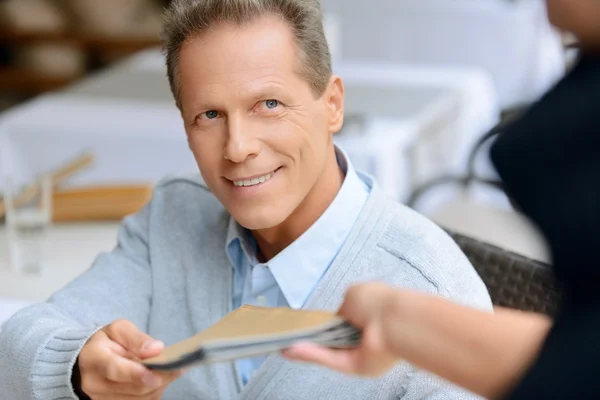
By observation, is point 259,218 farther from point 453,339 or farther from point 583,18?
point 583,18

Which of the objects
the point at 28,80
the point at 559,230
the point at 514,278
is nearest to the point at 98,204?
the point at 514,278

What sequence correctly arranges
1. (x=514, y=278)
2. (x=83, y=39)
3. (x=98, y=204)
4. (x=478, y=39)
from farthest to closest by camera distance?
1. (x=83, y=39)
2. (x=478, y=39)
3. (x=98, y=204)
4. (x=514, y=278)

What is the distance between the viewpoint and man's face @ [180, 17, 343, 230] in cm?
137

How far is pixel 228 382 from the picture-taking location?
1506 millimetres

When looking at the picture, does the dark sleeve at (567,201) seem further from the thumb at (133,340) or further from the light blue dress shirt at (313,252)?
the light blue dress shirt at (313,252)

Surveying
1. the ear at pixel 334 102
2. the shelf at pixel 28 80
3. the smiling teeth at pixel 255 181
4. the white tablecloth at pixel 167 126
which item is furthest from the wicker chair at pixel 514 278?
the shelf at pixel 28 80

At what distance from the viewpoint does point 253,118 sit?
139 cm

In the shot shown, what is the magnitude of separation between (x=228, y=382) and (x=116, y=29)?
539cm

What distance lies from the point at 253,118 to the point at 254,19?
0.14 m

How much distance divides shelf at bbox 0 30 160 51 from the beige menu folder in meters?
5.27

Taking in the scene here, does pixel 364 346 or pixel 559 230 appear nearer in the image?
pixel 559 230

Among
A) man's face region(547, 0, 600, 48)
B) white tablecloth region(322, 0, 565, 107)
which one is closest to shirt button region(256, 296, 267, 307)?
man's face region(547, 0, 600, 48)

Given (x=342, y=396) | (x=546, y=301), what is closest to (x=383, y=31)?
(x=546, y=301)

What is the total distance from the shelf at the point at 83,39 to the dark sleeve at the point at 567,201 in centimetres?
559
